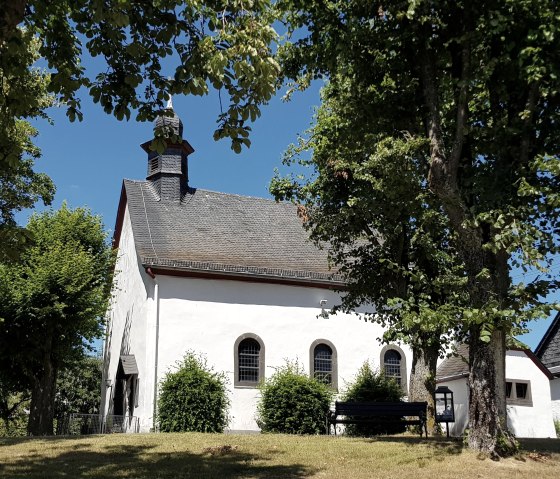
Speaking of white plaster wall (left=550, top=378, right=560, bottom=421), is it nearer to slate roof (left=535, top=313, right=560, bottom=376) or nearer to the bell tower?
slate roof (left=535, top=313, right=560, bottom=376)

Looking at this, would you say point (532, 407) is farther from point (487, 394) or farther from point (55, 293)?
point (55, 293)

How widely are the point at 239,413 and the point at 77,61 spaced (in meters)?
14.9

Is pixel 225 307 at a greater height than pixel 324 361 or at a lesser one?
greater

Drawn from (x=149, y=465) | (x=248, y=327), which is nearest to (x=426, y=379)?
(x=248, y=327)

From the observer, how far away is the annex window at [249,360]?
21938 mm

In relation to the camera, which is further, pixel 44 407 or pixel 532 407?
pixel 532 407

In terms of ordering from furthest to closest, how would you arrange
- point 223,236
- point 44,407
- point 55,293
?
point 223,236
point 44,407
point 55,293

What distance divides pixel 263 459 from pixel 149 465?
6.65 ft

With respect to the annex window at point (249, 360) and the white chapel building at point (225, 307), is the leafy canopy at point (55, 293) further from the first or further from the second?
the annex window at point (249, 360)

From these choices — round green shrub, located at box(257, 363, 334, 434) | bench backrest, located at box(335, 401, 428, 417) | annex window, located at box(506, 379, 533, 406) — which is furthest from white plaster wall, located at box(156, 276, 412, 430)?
bench backrest, located at box(335, 401, 428, 417)

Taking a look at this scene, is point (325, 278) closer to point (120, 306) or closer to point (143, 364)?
point (143, 364)

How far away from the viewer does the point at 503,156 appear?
1168 cm

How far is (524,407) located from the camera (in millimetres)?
24844

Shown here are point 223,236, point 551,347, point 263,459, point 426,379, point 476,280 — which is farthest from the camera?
point 551,347
